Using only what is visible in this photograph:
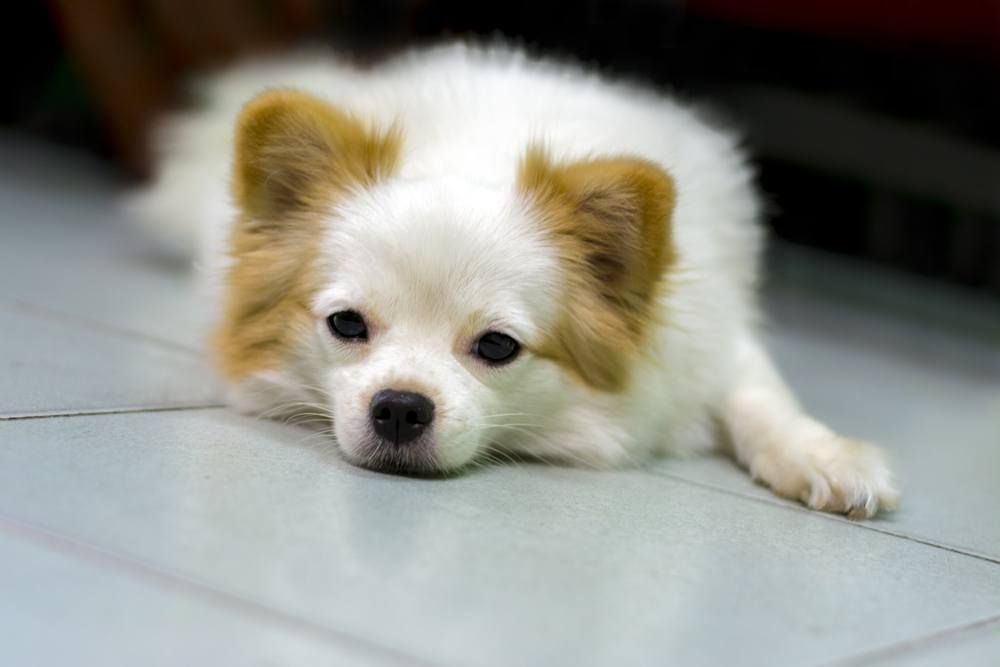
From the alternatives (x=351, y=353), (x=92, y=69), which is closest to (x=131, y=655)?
(x=351, y=353)

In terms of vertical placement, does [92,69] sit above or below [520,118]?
below

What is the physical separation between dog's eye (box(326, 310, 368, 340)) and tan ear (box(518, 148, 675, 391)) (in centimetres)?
39

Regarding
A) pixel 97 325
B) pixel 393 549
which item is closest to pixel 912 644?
pixel 393 549

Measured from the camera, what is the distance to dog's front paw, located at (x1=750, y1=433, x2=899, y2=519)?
246 centimetres

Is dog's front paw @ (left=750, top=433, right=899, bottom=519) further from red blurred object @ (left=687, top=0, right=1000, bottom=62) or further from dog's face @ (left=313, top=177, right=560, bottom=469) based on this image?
red blurred object @ (left=687, top=0, right=1000, bottom=62)

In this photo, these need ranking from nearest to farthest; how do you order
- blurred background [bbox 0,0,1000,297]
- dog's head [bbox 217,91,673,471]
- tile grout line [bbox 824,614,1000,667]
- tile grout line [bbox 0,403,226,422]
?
tile grout line [bbox 824,614,1000,667], tile grout line [bbox 0,403,226,422], dog's head [bbox 217,91,673,471], blurred background [bbox 0,0,1000,297]

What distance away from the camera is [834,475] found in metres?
2.49

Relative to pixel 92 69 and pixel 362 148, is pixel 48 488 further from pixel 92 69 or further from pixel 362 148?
pixel 92 69

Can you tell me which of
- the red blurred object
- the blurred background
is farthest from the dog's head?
the red blurred object

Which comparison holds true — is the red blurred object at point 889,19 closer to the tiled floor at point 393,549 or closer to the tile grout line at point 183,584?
the tiled floor at point 393,549

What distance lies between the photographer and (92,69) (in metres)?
5.13

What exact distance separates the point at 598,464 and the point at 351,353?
0.62m

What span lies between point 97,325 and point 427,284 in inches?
47.7

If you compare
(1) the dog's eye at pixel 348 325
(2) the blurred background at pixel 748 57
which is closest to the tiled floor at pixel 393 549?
(1) the dog's eye at pixel 348 325
